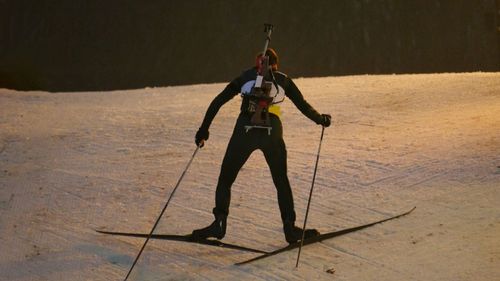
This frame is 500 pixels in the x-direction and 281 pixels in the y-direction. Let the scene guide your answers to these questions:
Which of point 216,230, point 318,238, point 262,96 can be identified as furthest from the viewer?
point 318,238

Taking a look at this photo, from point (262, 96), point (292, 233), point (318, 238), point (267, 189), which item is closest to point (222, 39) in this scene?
point (267, 189)

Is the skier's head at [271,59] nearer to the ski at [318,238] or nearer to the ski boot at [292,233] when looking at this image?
the ski boot at [292,233]

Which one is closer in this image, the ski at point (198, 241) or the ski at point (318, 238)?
the ski at point (318, 238)

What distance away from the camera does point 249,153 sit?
909cm

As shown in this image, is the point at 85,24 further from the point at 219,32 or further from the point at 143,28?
the point at 219,32

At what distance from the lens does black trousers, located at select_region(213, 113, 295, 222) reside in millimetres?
9055

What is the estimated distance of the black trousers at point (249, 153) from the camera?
9055 millimetres

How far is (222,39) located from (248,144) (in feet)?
254

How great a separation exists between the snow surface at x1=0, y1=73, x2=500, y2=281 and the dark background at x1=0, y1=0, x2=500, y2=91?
5915cm

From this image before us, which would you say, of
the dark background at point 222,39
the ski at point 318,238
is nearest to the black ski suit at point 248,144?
the ski at point 318,238

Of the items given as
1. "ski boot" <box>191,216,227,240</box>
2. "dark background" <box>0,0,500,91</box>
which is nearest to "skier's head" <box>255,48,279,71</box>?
"ski boot" <box>191,216,227,240</box>

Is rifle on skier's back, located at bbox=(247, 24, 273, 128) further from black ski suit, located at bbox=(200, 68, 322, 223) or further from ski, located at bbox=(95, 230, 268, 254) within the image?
ski, located at bbox=(95, 230, 268, 254)

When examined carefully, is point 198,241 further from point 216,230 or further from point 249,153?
point 249,153

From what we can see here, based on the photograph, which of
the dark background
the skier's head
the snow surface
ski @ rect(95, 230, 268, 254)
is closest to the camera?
the snow surface
